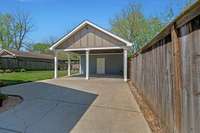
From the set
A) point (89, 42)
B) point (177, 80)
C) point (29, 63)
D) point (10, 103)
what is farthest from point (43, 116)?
point (29, 63)

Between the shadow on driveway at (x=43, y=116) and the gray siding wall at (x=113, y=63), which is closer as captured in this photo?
the shadow on driveway at (x=43, y=116)

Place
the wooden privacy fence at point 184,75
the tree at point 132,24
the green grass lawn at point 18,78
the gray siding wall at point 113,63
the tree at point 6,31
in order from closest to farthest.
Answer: the wooden privacy fence at point 184,75 → the green grass lawn at point 18,78 → the gray siding wall at point 113,63 → the tree at point 132,24 → the tree at point 6,31

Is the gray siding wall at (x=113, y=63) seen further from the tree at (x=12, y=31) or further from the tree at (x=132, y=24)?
the tree at (x=12, y=31)

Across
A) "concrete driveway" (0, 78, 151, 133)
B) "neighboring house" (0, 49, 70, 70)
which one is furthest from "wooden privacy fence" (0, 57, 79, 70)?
"concrete driveway" (0, 78, 151, 133)

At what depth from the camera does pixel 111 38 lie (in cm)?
1800

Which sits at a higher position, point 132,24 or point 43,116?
point 132,24

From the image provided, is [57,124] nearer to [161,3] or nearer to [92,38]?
[92,38]

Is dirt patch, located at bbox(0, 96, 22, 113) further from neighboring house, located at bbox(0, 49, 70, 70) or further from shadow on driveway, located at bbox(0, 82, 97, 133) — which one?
neighboring house, located at bbox(0, 49, 70, 70)

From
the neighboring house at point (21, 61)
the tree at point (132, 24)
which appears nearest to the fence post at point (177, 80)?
the tree at point (132, 24)

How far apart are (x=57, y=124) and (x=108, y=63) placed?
65.1 ft

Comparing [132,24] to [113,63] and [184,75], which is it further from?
[184,75]

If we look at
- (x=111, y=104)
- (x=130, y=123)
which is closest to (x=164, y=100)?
(x=130, y=123)

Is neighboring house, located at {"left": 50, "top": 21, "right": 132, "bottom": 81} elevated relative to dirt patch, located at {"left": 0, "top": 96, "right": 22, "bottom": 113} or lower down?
elevated

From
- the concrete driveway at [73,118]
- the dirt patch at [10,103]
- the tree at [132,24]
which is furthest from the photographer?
the tree at [132,24]
